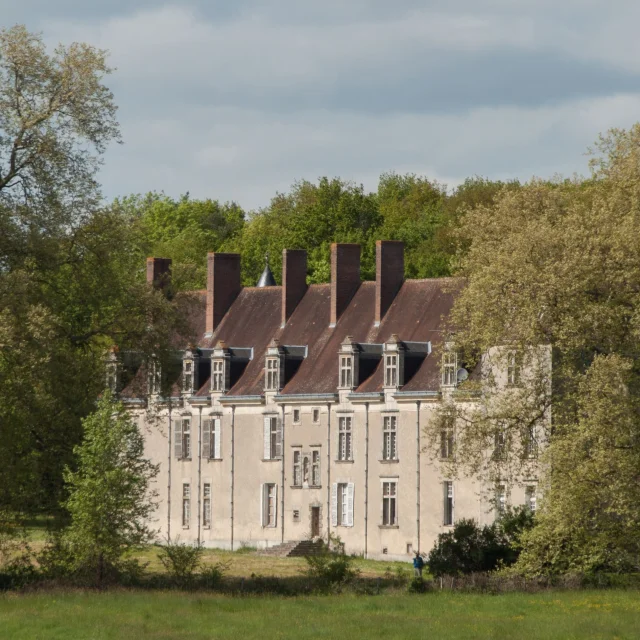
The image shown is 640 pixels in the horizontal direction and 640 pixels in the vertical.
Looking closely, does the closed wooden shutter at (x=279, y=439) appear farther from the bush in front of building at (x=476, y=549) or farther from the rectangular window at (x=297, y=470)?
the bush in front of building at (x=476, y=549)

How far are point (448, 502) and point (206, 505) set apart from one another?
12972mm

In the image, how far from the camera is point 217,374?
6862 centimetres

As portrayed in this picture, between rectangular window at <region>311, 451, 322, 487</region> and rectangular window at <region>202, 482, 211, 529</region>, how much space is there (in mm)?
5863

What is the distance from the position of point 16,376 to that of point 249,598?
799cm

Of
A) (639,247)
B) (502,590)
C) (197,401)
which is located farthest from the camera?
(197,401)

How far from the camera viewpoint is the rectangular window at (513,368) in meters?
42.7

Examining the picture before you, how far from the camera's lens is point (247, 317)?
70.8 meters

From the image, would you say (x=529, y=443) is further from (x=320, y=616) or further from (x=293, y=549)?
(x=293, y=549)

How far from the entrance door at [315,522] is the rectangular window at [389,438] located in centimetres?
404

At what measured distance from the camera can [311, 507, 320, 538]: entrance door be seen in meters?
64.0

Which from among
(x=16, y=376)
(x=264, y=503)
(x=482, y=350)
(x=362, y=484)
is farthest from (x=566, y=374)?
(x=264, y=503)

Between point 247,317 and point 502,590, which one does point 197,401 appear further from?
point 502,590

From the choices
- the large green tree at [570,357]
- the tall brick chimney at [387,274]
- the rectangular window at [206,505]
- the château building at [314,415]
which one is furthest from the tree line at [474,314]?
the rectangular window at [206,505]

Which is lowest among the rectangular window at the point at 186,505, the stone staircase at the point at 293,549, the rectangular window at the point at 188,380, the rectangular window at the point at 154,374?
the stone staircase at the point at 293,549
